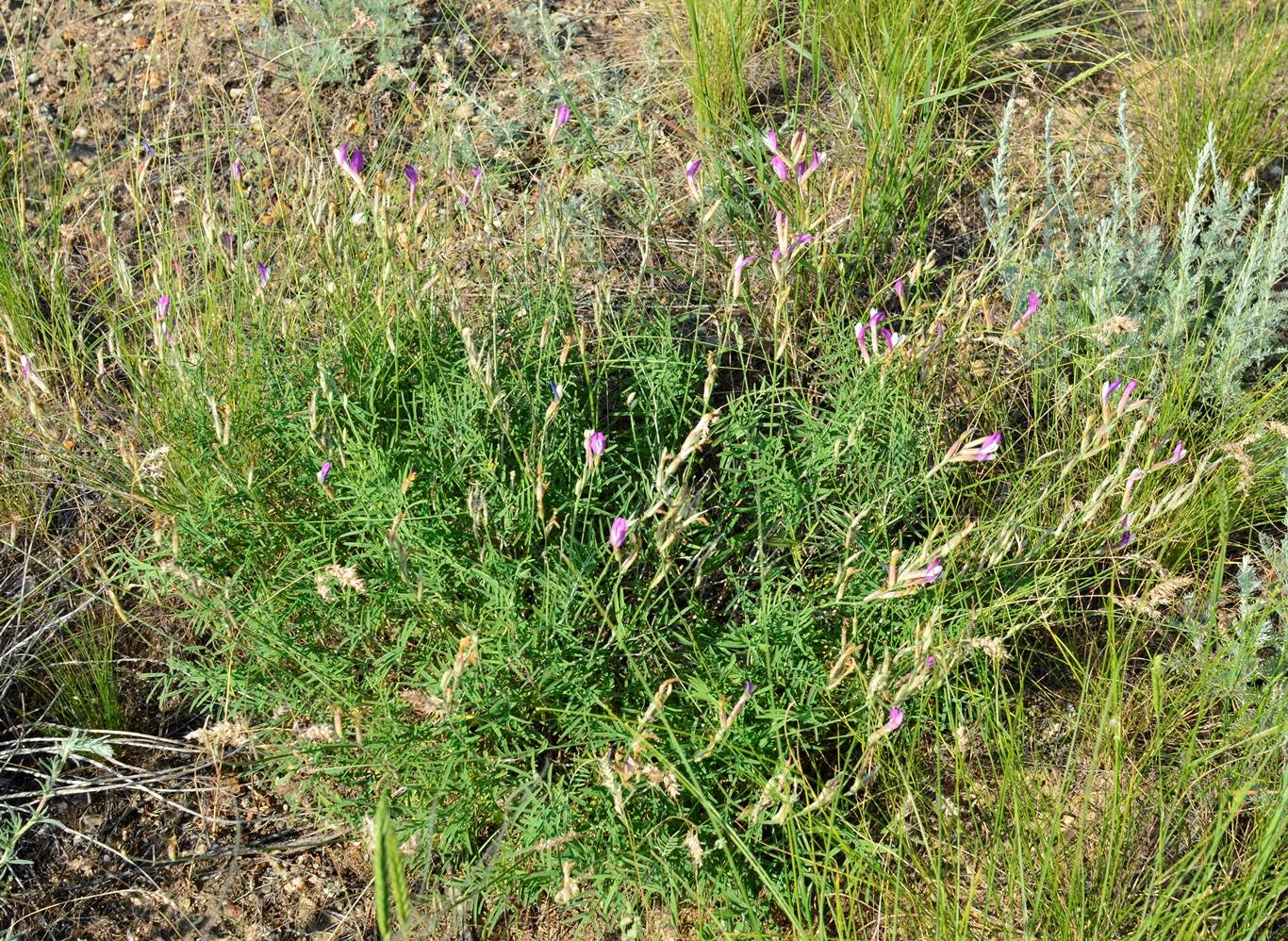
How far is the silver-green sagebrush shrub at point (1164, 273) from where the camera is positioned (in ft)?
8.03

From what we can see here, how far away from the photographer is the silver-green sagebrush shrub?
→ 245 centimetres

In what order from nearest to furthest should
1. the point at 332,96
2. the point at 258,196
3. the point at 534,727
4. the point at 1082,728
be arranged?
the point at 534,727
the point at 1082,728
the point at 258,196
the point at 332,96

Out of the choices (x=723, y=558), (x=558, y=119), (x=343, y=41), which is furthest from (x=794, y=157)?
(x=343, y=41)

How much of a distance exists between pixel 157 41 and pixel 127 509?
1.79 meters

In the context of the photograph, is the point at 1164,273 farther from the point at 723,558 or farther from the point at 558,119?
the point at 558,119

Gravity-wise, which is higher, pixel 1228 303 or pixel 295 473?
pixel 295 473

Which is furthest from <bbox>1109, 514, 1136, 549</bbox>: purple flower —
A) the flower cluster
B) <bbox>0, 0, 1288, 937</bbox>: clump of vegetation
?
the flower cluster

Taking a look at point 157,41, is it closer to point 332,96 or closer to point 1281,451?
point 332,96

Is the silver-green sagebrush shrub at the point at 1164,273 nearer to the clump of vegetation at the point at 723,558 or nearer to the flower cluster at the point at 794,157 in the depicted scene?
the clump of vegetation at the point at 723,558

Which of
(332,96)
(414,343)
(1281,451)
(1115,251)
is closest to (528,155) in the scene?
(332,96)

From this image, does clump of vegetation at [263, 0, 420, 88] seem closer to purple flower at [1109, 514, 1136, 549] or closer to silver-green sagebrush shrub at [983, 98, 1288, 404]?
silver-green sagebrush shrub at [983, 98, 1288, 404]

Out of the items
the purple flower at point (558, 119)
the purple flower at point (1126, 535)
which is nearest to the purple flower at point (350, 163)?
the purple flower at point (558, 119)

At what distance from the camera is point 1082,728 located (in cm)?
229

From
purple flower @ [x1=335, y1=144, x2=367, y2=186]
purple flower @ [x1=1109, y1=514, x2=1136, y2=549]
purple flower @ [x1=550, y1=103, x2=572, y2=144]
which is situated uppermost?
purple flower @ [x1=335, y1=144, x2=367, y2=186]
